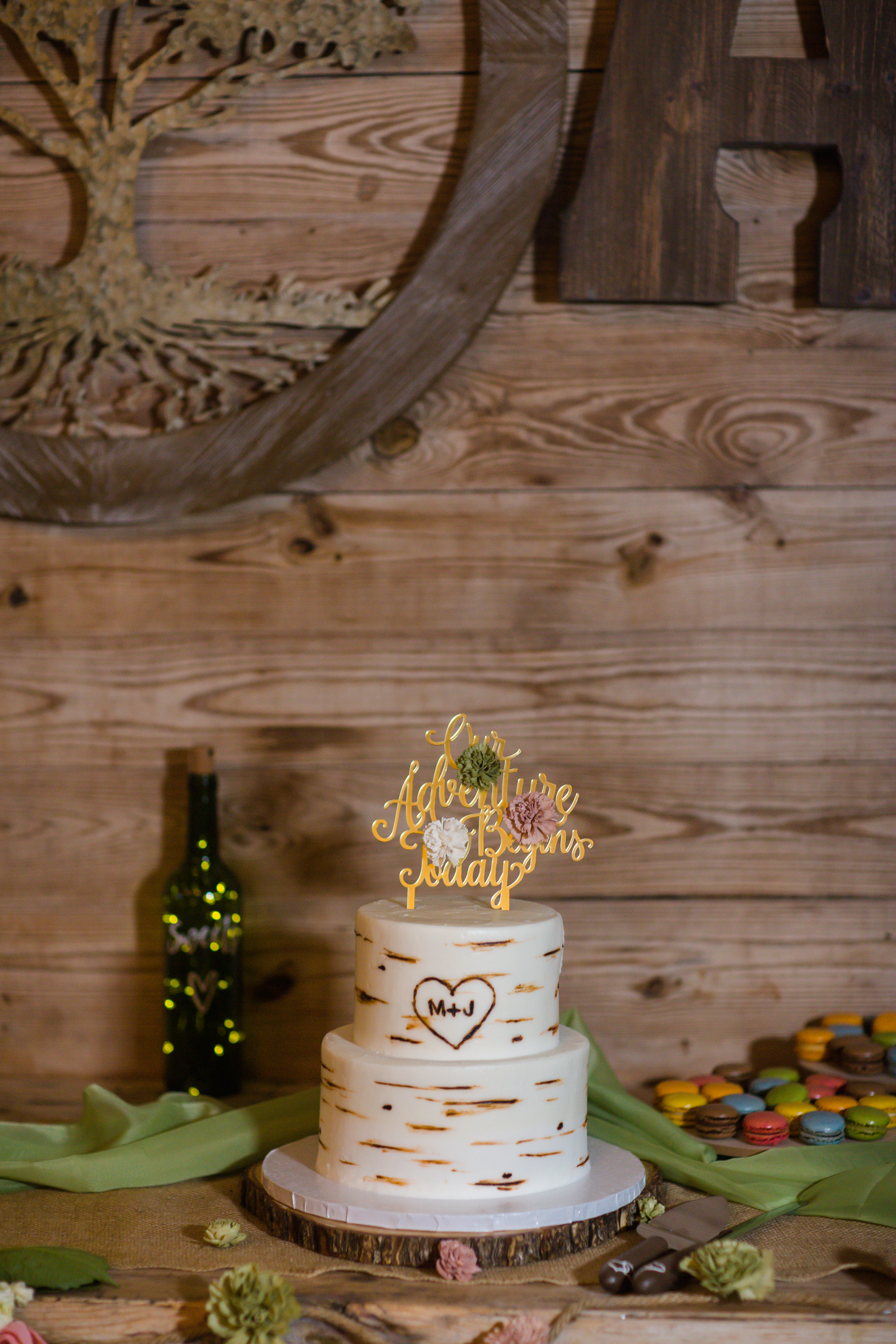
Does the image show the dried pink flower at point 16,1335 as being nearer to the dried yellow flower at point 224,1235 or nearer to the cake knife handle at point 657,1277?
the dried yellow flower at point 224,1235

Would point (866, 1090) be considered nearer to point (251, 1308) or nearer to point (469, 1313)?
point (469, 1313)

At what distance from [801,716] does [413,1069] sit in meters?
0.70

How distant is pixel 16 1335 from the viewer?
0.81m

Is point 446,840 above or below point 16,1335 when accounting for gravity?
above

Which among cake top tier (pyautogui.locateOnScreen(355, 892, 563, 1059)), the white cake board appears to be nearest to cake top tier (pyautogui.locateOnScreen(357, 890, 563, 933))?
cake top tier (pyautogui.locateOnScreen(355, 892, 563, 1059))

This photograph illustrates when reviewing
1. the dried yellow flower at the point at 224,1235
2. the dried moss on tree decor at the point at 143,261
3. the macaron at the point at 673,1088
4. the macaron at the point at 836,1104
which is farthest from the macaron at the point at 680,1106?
the dried moss on tree decor at the point at 143,261

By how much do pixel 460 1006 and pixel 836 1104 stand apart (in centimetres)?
48

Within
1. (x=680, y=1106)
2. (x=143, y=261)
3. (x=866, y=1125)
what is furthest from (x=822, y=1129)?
(x=143, y=261)

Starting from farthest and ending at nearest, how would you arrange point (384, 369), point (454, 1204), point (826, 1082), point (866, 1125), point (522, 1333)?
point (384, 369), point (826, 1082), point (866, 1125), point (454, 1204), point (522, 1333)

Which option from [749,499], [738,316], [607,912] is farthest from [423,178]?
[607,912]

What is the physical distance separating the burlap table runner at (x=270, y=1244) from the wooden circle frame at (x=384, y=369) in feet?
2.41

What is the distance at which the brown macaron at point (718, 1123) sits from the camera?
114 centimetres

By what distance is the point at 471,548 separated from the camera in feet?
4.49

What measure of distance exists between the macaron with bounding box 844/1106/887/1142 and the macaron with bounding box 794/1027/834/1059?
0.60 feet
